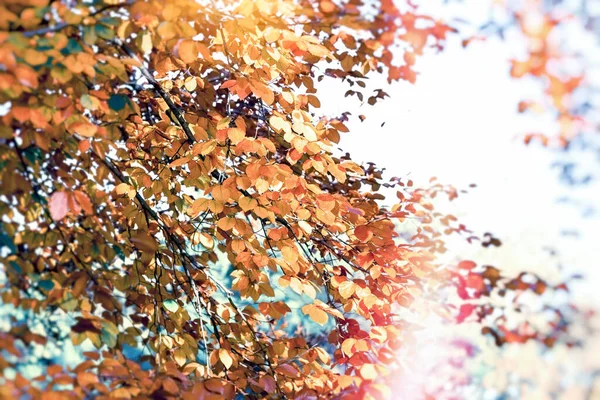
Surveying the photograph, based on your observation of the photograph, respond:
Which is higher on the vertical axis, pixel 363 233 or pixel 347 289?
pixel 363 233

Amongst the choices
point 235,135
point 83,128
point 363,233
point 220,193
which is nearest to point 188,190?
point 220,193

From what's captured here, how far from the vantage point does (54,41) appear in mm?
1570

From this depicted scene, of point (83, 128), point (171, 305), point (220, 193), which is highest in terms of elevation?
point (220, 193)

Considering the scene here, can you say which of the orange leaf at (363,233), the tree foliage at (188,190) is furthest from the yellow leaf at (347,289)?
the orange leaf at (363,233)

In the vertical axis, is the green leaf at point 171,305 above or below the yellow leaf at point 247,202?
below

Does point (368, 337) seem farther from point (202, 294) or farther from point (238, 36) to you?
point (238, 36)

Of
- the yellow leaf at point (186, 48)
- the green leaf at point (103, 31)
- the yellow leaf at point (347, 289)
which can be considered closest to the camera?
the green leaf at point (103, 31)

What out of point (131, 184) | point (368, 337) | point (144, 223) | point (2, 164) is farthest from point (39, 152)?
point (368, 337)

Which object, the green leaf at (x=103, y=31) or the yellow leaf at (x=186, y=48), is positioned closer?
the green leaf at (x=103, y=31)

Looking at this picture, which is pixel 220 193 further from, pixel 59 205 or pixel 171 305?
pixel 59 205

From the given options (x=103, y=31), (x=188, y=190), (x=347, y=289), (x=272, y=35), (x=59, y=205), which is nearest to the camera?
(x=103, y=31)

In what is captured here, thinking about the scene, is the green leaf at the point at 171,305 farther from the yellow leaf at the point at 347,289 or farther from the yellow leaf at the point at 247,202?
the yellow leaf at the point at 347,289

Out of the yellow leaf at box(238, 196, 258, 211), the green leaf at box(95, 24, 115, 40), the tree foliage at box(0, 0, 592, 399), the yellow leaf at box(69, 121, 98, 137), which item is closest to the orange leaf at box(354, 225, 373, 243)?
the tree foliage at box(0, 0, 592, 399)

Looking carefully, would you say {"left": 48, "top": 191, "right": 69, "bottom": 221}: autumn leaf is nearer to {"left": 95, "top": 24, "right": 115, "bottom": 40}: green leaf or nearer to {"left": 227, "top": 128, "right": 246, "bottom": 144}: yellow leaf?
{"left": 95, "top": 24, "right": 115, "bottom": 40}: green leaf
